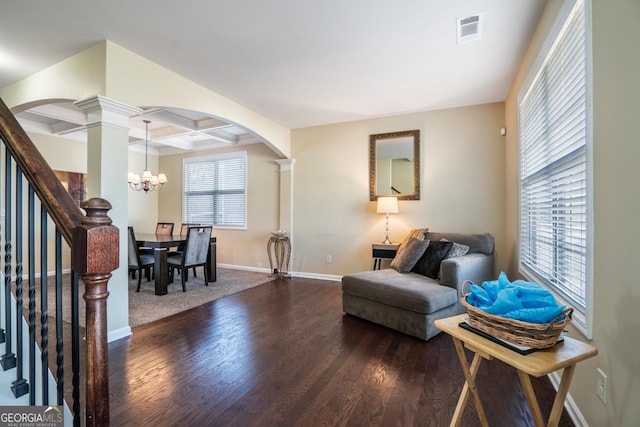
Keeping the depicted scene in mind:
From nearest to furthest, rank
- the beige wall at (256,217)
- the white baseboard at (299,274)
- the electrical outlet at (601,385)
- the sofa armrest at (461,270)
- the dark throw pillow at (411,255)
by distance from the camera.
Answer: the electrical outlet at (601,385) → the sofa armrest at (461,270) → the dark throw pillow at (411,255) → the white baseboard at (299,274) → the beige wall at (256,217)

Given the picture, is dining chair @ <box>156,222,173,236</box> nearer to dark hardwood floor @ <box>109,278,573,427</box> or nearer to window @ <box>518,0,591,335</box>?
dark hardwood floor @ <box>109,278,573,427</box>

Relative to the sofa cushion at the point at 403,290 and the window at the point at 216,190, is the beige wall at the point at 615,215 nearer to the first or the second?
the sofa cushion at the point at 403,290

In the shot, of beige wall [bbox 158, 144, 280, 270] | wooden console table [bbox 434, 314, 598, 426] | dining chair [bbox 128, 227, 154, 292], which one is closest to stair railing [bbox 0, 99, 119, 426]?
wooden console table [bbox 434, 314, 598, 426]

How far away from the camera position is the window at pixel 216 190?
5.94m

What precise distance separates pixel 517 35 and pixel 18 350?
370 centimetres

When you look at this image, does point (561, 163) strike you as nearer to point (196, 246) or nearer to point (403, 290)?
point (403, 290)

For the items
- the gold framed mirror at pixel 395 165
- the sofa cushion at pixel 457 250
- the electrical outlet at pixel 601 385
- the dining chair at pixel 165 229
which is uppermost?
the gold framed mirror at pixel 395 165

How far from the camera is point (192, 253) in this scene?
423 cm

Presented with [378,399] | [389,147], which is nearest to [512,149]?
[389,147]

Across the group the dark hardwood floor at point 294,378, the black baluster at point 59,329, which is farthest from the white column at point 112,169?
the black baluster at point 59,329

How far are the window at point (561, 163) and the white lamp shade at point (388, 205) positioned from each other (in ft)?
5.52

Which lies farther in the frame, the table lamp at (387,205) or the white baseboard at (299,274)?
the white baseboard at (299,274)

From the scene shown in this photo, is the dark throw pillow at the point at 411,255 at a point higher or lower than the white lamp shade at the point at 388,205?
lower

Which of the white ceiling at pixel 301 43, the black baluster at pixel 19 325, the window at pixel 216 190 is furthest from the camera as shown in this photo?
the window at pixel 216 190
